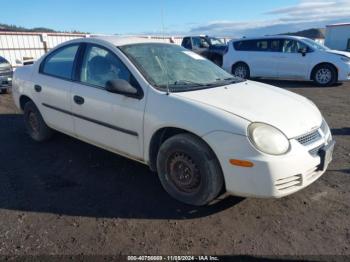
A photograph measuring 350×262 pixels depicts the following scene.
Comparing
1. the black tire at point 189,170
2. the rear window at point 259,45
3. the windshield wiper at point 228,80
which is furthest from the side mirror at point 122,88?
the rear window at point 259,45

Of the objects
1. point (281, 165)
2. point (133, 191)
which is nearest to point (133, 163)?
point (133, 191)

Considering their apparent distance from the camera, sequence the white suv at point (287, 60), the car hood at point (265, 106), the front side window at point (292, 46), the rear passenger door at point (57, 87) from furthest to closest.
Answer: the front side window at point (292, 46) → the white suv at point (287, 60) → the rear passenger door at point (57, 87) → the car hood at point (265, 106)

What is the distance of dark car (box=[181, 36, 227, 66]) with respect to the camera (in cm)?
1758

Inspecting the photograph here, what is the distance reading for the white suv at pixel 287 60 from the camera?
35.8 feet

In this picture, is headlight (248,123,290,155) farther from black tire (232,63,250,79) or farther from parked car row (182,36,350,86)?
black tire (232,63,250,79)

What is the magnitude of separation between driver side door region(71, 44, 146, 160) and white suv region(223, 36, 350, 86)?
910 cm

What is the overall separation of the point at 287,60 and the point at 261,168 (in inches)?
385

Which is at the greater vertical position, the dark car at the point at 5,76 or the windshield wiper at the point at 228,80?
the windshield wiper at the point at 228,80

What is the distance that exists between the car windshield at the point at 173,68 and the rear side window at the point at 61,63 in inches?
35.0

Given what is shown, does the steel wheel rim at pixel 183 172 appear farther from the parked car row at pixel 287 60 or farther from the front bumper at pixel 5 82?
the parked car row at pixel 287 60

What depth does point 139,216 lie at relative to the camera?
3.14 meters

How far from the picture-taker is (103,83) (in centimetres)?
382

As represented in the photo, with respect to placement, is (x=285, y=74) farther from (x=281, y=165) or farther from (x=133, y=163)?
(x=281, y=165)

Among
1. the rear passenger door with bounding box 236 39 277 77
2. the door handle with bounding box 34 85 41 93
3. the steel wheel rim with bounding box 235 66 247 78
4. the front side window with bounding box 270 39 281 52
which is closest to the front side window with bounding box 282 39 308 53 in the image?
the front side window with bounding box 270 39 281 52
